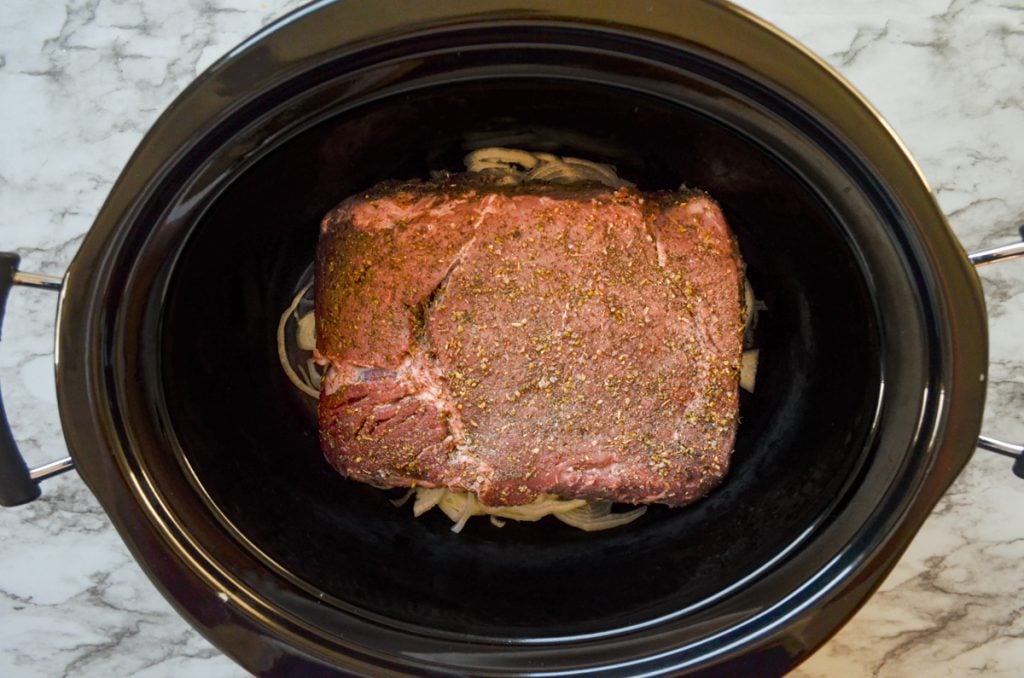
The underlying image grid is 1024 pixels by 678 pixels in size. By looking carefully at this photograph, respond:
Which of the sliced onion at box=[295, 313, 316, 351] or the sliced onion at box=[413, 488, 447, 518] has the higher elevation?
the sliced onion at box=[295, 313, 316, 351]

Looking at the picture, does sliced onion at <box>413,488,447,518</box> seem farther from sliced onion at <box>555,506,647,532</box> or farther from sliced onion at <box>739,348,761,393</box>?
sliced onion at <box>739,348,761,393</box>

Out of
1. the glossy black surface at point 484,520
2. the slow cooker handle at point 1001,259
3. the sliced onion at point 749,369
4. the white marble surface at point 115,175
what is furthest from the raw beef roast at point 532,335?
the white marble surface at point 115,175

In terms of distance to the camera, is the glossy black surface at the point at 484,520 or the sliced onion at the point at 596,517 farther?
the sliced onion at the point at 596,517

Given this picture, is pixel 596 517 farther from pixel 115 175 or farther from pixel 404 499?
pixel 115 175

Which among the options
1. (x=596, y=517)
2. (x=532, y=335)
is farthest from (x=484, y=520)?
(x=532, y=335)

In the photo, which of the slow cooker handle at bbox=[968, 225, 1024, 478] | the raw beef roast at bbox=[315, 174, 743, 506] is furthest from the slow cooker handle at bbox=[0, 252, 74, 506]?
the slow cooker handle at bbox=[968, 225, 1024, 478]

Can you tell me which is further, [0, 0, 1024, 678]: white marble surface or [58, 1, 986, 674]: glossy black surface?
[0, 0, 1024, 678]: white marble surface

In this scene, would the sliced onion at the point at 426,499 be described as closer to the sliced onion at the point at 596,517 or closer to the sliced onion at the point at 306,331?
the sliced onion at the point at 596,517
